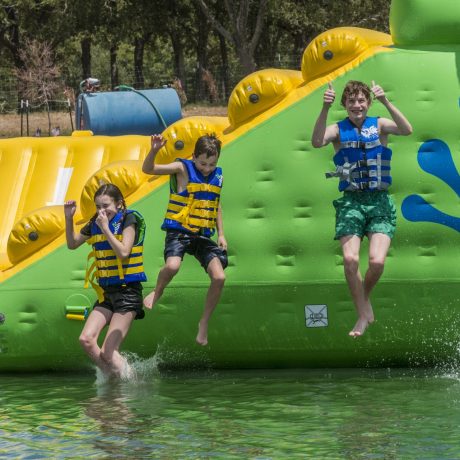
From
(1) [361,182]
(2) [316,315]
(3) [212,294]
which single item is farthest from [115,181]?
(1) [361,182]

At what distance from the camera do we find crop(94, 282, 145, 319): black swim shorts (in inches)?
284

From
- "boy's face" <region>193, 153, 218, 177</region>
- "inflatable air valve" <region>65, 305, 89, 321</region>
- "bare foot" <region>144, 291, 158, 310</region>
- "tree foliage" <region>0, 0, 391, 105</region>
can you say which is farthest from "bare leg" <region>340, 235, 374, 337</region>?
"tree foliage" <region>0, 0, 391, 105</region>

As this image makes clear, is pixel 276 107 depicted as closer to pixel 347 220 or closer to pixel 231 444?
pixel 347 220

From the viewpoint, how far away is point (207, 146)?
23.7 feet

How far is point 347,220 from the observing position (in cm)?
698

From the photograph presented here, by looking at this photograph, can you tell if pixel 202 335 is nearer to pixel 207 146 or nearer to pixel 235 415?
pixel 235 415

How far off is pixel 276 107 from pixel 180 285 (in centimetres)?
143

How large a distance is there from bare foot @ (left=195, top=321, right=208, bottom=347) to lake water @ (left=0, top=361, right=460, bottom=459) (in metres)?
0.33

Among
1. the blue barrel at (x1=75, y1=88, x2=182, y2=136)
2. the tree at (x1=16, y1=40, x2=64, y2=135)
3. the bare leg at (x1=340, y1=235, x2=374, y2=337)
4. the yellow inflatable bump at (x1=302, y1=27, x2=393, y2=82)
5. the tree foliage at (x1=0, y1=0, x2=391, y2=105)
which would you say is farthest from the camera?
the tree foliage at (x1=0, y1=0, x2=391, y2=105)

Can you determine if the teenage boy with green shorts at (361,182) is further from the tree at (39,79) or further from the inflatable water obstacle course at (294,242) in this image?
the tree at (39,79)

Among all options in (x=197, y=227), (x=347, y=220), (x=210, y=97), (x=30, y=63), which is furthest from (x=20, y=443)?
(x=30, y=63)

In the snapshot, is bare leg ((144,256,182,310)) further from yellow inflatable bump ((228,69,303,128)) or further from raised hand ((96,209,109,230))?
yellow inflatable bump ((228,69,303,128))

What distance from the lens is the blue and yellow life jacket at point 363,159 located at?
6.94m

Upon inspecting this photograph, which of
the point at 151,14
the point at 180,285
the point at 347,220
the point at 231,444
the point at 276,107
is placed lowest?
the point at 231,444
